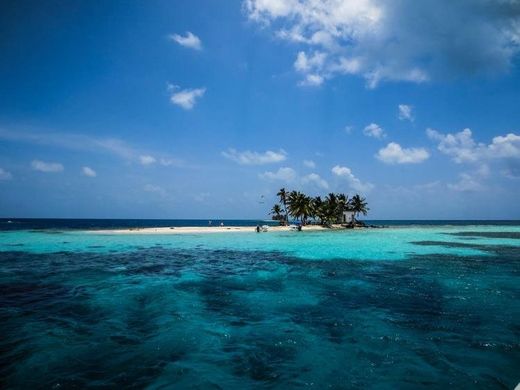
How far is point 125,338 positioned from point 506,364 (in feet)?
32.4

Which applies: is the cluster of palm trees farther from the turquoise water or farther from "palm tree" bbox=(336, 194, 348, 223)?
the turquoise water

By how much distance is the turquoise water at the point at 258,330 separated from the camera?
7.13 metres

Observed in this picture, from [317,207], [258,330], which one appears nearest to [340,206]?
[317,207]

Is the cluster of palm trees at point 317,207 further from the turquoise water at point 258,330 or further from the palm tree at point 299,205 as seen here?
the turquoise water at point 258,330

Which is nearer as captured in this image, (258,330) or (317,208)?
(258,330)

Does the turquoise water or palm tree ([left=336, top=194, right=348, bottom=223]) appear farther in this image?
palm tree ([left=336, top=194, right=348, bottom=223])

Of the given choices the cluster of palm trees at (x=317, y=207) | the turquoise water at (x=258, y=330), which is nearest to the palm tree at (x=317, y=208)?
the cluster of palm trees at (x=317, y=207)

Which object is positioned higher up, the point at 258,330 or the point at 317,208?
the point at 317,208

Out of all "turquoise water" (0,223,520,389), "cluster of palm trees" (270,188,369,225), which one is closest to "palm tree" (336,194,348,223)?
"cluster of palm trees" (270,188,369,225)

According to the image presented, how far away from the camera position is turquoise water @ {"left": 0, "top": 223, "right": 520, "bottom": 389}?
713 centimetres

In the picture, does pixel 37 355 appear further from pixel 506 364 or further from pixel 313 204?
pixel 313 204

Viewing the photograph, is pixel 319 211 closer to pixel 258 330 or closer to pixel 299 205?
pixel 299 205

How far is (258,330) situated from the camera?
10062mm

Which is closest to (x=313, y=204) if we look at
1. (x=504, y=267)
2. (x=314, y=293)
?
(x=504, y=267)
